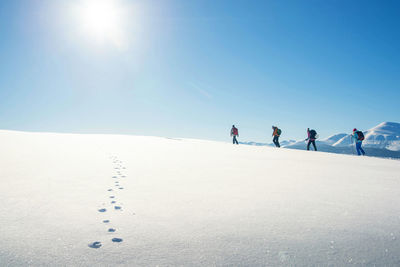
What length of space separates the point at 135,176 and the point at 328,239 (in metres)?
4.28

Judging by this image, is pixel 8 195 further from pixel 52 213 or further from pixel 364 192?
pixel 364 192

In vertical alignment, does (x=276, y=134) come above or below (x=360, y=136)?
above

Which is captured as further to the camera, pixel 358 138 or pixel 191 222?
pixel 358 138

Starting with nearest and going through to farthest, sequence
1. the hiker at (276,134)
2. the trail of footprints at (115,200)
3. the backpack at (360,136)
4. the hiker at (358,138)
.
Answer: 1. the trail of footprints at (115,200)
2. the hiker at (358,138)
3. the backpack at (360,136)
4. the hiker at (276,134)

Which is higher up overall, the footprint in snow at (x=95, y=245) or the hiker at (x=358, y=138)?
the hiker at (x=358, y=138)

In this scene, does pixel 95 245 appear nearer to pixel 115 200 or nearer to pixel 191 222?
pixel 191 222

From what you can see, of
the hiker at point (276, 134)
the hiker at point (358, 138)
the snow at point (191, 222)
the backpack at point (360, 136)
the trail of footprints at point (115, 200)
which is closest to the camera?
the snow at point (191, 222)

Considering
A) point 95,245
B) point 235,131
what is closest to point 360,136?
point 235,131

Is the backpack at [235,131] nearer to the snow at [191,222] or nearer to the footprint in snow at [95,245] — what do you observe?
the snow at [191,222]

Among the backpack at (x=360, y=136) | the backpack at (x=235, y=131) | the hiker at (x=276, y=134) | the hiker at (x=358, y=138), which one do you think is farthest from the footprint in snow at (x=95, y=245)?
the backpack at (x=235, y=131)

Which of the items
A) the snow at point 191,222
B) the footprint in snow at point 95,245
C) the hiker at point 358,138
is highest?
the hiker at point 358,138

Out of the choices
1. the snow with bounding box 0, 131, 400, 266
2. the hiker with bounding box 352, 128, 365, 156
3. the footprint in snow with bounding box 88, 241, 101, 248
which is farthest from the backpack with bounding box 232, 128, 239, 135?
the footprint in snow with bounding box 88, 241, 101, 248

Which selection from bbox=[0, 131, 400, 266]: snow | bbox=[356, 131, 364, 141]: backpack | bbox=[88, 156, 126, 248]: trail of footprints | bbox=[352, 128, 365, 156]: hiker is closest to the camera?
bbox=[0, 131, 400, 266]: snow

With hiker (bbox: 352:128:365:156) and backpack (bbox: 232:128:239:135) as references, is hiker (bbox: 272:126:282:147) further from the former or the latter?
hiker (bbox: 352:128:365:156)
